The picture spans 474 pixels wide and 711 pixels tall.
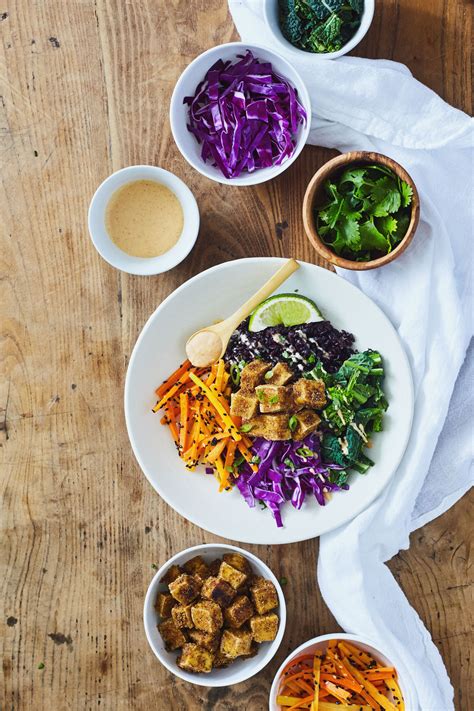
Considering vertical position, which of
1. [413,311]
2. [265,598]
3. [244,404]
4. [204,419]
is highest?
[413,311]

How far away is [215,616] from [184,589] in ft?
0.50

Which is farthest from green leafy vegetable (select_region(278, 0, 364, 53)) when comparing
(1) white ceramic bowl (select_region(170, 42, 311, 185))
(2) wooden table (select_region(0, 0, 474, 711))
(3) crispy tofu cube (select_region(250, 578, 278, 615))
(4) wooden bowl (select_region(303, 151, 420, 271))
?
(3) crispy tofu cube (select_region(250, 578, 278, 615))

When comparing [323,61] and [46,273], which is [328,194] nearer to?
[323,61]

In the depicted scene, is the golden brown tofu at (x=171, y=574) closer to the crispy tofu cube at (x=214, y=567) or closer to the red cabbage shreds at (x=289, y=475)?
the crispy tofu cube at (x=214, y=567)

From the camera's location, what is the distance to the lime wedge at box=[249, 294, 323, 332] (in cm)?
253

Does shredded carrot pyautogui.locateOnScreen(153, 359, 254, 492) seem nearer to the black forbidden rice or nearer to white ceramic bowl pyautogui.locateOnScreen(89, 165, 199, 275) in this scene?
the black forbidden rice

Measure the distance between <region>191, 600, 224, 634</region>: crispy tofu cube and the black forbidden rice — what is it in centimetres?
92

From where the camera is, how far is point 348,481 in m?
2.57

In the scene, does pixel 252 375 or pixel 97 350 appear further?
pixel 97 350

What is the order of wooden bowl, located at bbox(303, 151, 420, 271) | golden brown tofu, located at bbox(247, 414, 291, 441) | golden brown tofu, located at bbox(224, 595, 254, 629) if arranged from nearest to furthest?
wooden bowl, located at bbox(303, 151, 420, 271)
golden brown tofu, located at bbox(247, 414, 291, 441)
golden brown tofu, located at bbox(224, 595, 254, 629)

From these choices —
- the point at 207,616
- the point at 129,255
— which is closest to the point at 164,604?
the point at 207,616

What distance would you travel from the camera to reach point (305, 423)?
243 centimetres

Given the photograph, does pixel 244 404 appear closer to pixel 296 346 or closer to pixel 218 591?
pixel 296 346

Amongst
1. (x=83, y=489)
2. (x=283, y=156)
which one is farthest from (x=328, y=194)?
(x=83, y=489)
